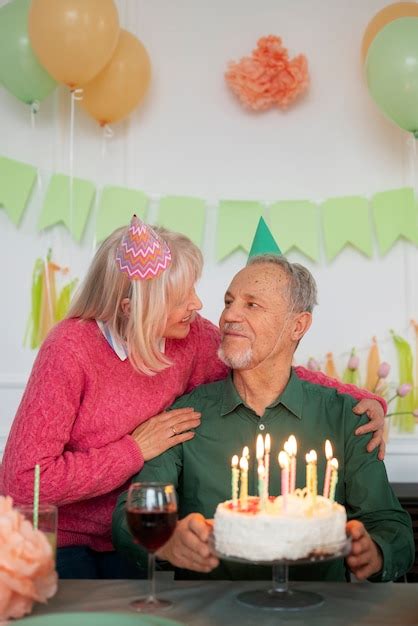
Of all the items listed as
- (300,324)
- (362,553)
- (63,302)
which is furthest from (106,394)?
(63,302)

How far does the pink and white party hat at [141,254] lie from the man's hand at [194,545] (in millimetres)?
682

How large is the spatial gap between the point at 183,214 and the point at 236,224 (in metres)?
0.21

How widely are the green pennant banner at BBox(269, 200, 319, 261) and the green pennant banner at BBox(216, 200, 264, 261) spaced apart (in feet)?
0.24

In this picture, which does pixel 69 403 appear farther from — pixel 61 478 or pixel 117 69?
pixel 117 69

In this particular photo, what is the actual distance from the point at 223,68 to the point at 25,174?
90 cm

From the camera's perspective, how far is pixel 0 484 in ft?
6.78

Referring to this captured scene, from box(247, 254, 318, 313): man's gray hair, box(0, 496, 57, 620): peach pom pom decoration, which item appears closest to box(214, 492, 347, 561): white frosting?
box(0, 496, 57, 620): peach pom pom decoration

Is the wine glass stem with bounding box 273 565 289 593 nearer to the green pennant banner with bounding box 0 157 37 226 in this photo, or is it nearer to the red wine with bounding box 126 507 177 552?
the red wine with bounding box 126 507 177 552

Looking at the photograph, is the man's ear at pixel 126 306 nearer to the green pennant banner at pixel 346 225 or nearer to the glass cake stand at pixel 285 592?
the glass cake stand at pixel 285 592

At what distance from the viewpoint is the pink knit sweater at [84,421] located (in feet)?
6.52

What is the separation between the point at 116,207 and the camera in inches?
142

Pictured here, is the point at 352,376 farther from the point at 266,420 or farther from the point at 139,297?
the point at 139,297

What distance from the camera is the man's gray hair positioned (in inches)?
87.7

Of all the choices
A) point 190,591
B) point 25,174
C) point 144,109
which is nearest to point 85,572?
point 190,591
